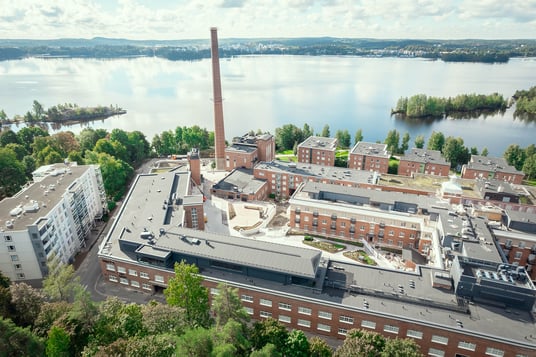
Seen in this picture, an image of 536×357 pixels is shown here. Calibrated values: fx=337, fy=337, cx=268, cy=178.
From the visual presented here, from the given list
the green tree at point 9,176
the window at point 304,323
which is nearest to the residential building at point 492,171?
the window at point 304,323

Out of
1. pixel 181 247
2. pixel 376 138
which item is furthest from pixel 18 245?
pixel 376 138

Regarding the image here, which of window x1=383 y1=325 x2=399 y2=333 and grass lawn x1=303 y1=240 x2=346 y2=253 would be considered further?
grass lawn x1=303 y1=240 x2=346 y2=253

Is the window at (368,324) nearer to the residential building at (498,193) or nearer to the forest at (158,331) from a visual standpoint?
the forest at (158,331)

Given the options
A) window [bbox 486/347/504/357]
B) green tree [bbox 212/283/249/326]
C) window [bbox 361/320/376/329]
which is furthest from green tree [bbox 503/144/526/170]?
green tree [bbox 212/283/249/326]

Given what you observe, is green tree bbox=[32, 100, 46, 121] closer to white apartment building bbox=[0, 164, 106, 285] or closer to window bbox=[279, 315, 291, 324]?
white apartment building bbox=[0, 164, 106, 285]

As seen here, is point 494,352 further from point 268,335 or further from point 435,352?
point 268,335
